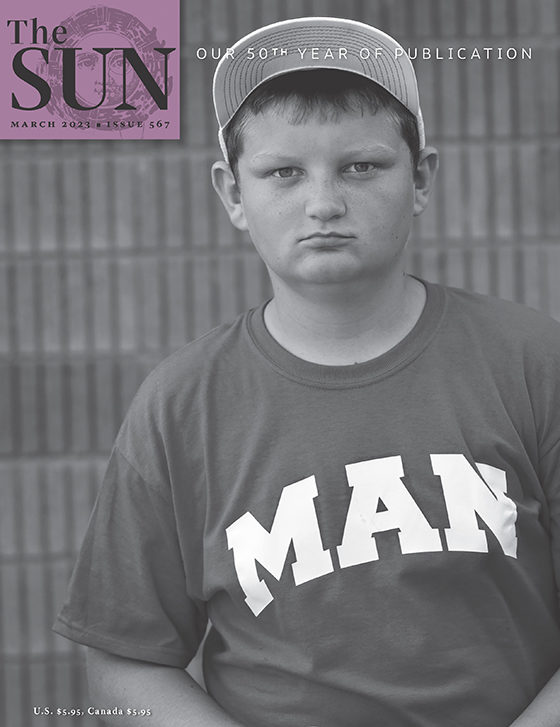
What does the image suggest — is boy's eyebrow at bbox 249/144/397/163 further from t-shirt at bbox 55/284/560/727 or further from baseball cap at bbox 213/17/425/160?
t-shirt at bbox 55/284/560/727

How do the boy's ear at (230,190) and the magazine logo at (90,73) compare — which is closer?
the boy's ear at (230,190)

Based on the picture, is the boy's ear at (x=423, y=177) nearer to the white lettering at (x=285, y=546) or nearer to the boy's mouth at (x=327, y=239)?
the boy's mouth at (x=327, y=239)

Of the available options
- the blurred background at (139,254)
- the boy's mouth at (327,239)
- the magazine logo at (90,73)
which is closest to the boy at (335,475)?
the boy's mouth at (327,239)

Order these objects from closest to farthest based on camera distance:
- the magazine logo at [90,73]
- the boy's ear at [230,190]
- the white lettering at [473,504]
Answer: the white lettering at [473,504] < the boy's ear at [230,190] < the magazine logo at [90,73]

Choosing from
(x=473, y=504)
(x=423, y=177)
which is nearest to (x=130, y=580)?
(x=473, y=504)

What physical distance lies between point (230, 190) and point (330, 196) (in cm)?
25

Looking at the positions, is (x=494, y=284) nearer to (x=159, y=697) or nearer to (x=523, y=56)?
(x=523, y=56)

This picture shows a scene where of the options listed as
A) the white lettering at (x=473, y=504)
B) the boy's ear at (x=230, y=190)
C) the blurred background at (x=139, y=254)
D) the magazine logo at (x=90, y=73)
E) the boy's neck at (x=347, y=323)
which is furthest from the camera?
the blurred background at (x=139, y=254)

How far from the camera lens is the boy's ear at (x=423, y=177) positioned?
5.44 ft

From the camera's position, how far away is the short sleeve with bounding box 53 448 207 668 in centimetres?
159

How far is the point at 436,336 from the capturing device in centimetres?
158

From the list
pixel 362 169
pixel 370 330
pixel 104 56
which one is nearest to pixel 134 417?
pixel 370 330

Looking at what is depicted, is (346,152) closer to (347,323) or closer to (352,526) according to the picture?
(347,323)

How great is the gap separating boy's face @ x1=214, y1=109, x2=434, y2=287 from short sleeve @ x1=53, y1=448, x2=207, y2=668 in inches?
14.6
